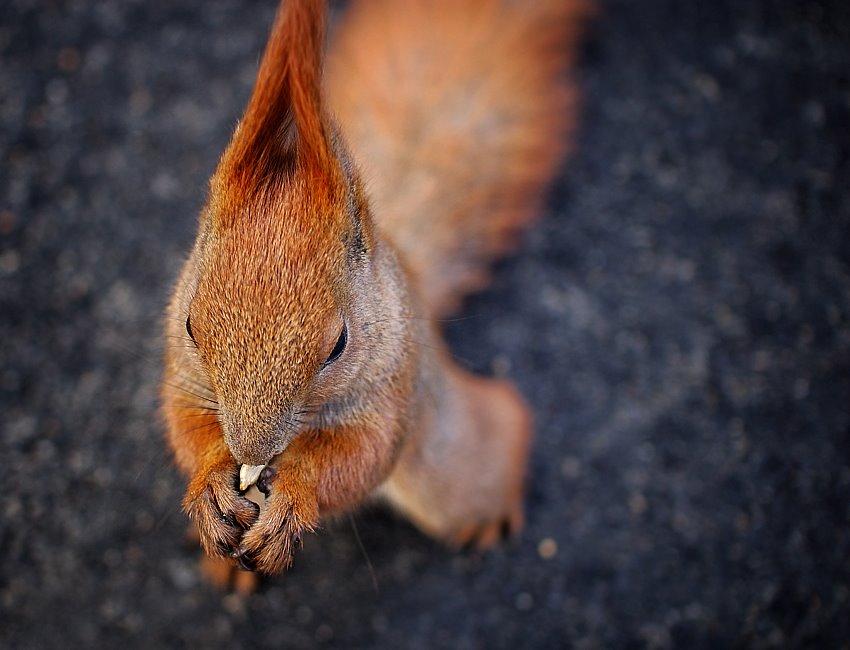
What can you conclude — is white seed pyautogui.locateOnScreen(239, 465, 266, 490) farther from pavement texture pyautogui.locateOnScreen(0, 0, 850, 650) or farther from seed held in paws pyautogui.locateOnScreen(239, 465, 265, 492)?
pavement texture pyautogui.locateOnScreen(0, 0, 850, 650)

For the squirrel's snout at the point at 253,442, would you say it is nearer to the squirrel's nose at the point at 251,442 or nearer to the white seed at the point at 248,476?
the squirrel's nose at the point at 251,442

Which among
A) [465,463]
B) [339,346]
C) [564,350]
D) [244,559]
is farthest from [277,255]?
[564,350]

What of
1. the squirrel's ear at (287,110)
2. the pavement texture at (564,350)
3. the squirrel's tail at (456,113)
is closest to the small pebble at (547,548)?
the pavement texture at (564,350)

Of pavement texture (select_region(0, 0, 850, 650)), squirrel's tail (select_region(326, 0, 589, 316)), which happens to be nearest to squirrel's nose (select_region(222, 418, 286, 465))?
squirrel's tail (select_region(326, 0, 589, 316))

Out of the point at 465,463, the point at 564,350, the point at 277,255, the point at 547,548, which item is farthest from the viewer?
the point at 564,350

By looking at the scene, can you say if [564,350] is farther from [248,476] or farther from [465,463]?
[248,476]

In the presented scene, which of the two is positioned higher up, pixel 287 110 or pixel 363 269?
pixel 287 110

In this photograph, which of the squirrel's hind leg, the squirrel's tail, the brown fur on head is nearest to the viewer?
the brown fur on head

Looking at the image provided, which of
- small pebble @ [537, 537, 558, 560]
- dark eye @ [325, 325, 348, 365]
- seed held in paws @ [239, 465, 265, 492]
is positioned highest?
dark eye @ [325, 325, 348, 365]

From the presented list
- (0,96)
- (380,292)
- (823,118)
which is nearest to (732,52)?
(823,118)
